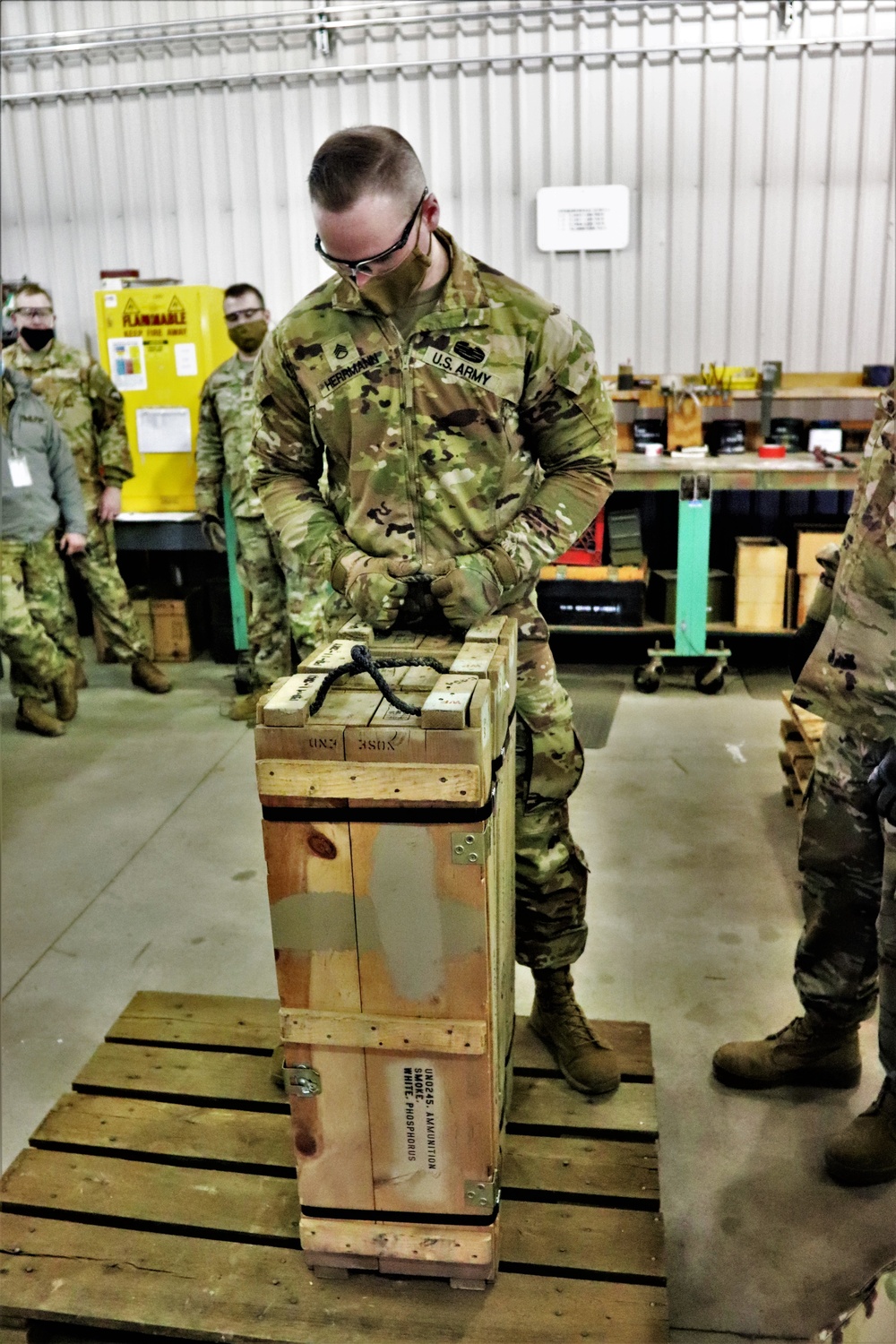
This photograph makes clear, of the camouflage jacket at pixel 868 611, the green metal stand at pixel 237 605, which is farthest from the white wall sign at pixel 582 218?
the camouflage jacket at pixel 868 611

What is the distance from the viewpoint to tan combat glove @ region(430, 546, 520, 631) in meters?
2.14

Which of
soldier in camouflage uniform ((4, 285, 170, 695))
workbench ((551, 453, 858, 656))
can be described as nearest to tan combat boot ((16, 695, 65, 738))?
soldier in camouflage uniform ((4, 285, 170, 695))

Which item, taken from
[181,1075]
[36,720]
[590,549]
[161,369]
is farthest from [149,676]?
[181,1075]

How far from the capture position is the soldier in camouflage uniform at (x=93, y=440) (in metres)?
6.00

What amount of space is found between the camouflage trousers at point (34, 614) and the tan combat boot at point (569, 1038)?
3.73m

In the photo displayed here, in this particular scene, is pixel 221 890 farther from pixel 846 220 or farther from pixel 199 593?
pixel 846 220

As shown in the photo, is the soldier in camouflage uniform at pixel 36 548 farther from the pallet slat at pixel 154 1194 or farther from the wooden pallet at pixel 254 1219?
the pallet slat at pixel 154 1194

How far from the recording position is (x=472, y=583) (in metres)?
2.15

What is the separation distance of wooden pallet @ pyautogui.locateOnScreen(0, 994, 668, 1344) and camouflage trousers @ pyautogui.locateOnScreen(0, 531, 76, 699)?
3279 mm

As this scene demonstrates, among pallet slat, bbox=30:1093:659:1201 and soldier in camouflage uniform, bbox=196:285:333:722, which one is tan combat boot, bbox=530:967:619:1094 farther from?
soldier in camouflage uniform, bbox=196:285:333:722

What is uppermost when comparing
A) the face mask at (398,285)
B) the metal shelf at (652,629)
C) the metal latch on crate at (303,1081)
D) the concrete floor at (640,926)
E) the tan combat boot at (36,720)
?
the face mask at (398,285)

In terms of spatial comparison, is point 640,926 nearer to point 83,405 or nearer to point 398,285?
point 398,285

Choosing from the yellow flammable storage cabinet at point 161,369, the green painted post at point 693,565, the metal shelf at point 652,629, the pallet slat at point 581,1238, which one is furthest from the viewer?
the yellow flammable storage cabinet at point 161,369

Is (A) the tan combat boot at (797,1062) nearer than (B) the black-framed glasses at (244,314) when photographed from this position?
Yes
